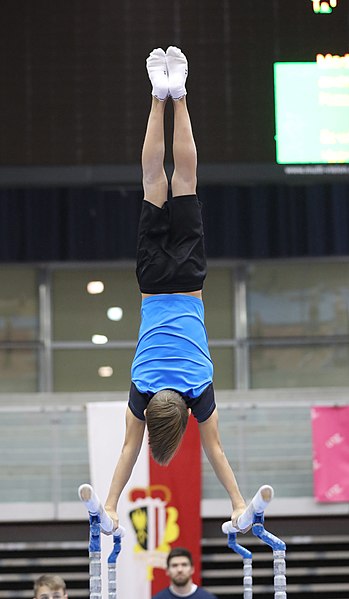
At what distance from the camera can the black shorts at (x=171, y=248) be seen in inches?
197

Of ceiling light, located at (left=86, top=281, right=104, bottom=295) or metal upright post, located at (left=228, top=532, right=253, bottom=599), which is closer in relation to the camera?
metal upright post, located at (left=228, top=532, right=253, bottom=599)

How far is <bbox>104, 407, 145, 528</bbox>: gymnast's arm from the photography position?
484 cm

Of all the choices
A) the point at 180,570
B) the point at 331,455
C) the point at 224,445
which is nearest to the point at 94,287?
the point at 224,445

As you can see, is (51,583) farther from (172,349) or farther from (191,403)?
(172,349)

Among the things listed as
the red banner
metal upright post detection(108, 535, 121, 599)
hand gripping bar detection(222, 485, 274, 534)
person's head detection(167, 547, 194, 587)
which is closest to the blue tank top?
hand gripping bar detection(222, 485, 274, 534)

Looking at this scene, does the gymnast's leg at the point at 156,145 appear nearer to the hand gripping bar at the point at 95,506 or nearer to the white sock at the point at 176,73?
the white sock at the point at 176,73

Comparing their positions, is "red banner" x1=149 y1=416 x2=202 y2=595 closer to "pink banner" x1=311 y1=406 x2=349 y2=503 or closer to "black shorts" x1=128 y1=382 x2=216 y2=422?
"pink banner" x1=311 y1=406 x2=349 y2=503

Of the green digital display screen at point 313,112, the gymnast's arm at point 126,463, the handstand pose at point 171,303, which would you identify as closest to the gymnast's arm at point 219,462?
the handstand pose at point 171,303

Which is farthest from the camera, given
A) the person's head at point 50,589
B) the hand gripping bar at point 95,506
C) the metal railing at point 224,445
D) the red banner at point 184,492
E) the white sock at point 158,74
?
the metal railing at point 224,445

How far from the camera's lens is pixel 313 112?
10.1 m

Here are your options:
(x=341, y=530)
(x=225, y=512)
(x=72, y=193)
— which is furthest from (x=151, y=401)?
(x=72, y=193)

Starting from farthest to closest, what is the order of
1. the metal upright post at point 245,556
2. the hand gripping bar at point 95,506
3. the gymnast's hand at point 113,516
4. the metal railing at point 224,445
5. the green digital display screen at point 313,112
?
the green digital display screen at point 313,112 < the metal railing at point 224,445 < the metal upright post at point 245,556 < the gymnast's hand at point 113,516 < the hand gripping bar at point 95,506

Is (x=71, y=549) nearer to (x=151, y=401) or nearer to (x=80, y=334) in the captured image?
(x=80, y=334)

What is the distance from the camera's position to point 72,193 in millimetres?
10852
